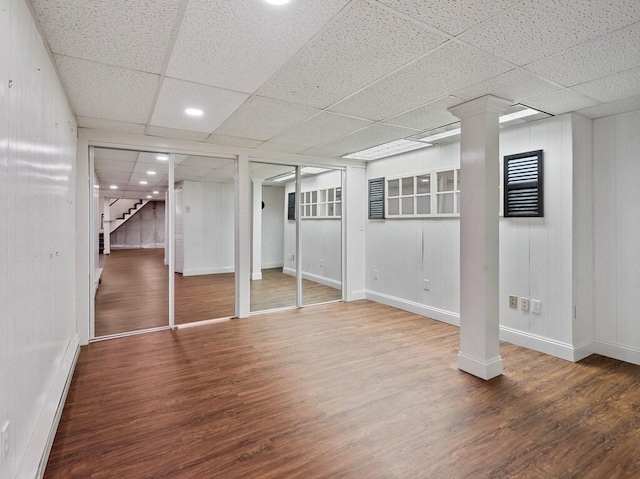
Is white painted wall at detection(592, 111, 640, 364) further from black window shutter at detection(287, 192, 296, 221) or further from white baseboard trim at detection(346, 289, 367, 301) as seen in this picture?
black window shutter at detection(287, 192, 296, 221)

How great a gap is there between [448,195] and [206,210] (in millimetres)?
6035

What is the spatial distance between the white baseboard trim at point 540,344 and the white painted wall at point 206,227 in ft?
20.8

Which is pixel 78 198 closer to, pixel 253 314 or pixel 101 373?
pixel 101 373

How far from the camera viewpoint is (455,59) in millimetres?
2191

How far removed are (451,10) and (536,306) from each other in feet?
9.94

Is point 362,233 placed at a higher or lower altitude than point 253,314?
higher

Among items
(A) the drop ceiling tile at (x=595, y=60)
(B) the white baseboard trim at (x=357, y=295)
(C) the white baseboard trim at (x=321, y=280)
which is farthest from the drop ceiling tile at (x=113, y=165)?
(A) the drop ceiling tile at (x=595, y=60)

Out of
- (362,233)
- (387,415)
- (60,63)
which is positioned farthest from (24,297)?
(362,233)

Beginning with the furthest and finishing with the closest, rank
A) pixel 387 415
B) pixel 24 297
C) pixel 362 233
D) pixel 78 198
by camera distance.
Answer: pixel 362 233
pixel 78 198
pixel 387 415
pixel 24 297

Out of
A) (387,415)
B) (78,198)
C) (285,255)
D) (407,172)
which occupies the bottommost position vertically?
(387,415)

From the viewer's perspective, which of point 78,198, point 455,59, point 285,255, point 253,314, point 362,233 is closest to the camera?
point 455,59

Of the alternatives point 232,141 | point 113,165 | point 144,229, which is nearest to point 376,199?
point 232,141

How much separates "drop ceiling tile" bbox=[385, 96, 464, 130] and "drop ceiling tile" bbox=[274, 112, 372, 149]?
35cm

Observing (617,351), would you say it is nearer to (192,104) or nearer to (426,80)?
(426,80)
